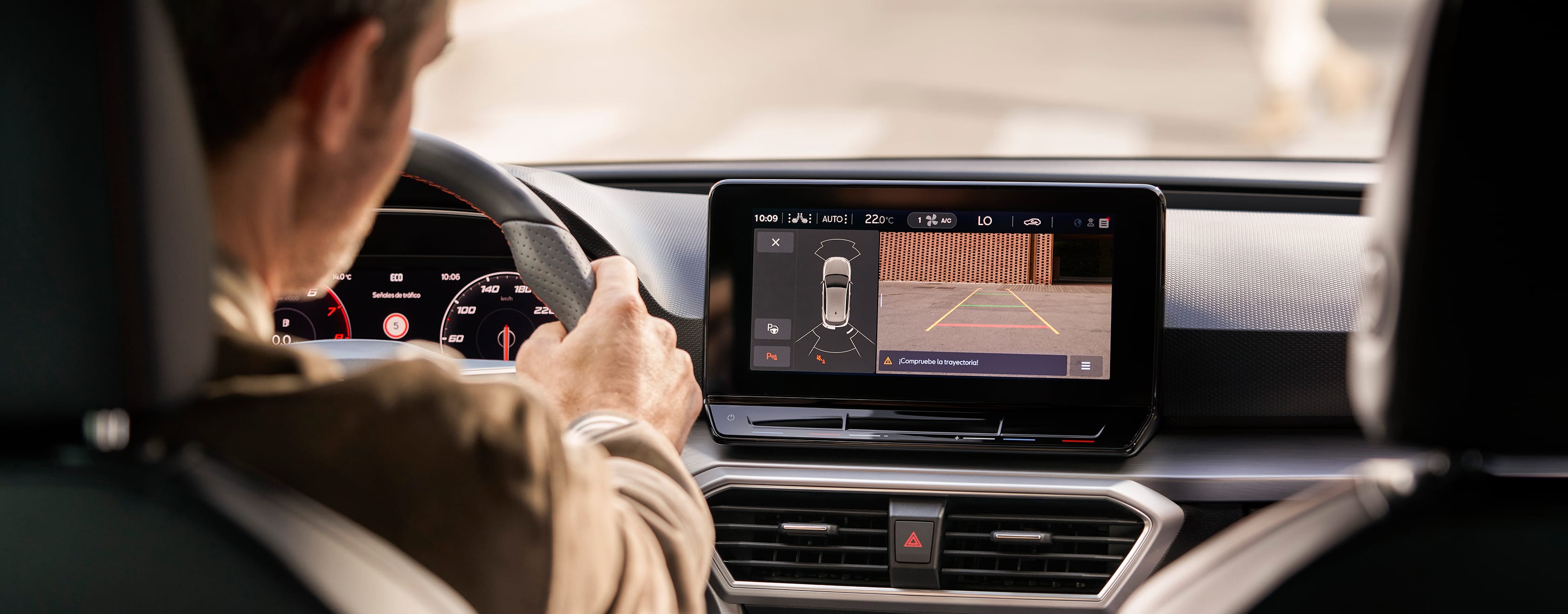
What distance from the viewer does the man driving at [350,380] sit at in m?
0.66

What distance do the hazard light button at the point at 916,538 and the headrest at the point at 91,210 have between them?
1.31m

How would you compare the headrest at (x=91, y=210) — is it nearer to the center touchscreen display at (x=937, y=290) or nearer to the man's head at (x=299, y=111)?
the man's head at (x=299, y=111)

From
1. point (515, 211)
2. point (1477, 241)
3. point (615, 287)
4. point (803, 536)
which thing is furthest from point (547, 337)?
point (1477, 241)


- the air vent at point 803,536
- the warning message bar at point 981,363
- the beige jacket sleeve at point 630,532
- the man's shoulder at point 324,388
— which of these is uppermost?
the man's shoulder at point 324,388

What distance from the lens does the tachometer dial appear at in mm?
1926

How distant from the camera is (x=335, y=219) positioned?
0.75 m

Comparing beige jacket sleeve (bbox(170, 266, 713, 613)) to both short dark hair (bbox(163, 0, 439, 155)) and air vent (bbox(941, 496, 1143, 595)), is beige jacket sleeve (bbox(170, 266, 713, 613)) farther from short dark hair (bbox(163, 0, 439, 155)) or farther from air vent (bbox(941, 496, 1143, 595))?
air vent (bbox(941, 496, 1143, 595))

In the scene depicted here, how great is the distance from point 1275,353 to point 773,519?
95 cm

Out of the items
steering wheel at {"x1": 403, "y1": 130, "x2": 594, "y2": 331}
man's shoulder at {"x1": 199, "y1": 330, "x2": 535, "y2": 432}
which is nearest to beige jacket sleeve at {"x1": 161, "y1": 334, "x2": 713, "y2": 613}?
man's shoulder at {"x1": 199, "y1": 330, "x2": 535, "y2": 432}

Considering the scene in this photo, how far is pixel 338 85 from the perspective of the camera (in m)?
0.68

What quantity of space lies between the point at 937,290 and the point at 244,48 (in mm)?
1216

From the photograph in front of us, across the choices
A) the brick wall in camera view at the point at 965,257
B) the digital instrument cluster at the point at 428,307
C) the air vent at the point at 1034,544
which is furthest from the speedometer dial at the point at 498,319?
the air vent at the point at 1034,544

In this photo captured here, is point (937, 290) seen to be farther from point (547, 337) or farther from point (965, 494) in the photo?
point (547, 337)

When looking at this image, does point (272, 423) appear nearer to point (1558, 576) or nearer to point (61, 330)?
point (61, 330)
